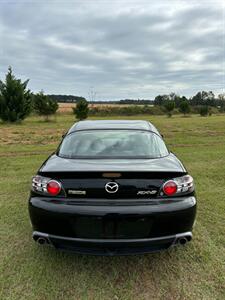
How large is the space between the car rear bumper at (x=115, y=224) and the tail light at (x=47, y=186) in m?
0.09

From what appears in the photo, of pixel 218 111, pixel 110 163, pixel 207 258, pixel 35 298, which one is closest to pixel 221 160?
pixel 207 258

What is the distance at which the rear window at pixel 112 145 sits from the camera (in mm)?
2975

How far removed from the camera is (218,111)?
64.2m

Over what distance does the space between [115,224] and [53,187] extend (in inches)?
25.5

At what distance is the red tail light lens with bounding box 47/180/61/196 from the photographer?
2.39 meters

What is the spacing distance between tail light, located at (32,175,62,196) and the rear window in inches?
21.1

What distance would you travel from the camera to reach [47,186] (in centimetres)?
243

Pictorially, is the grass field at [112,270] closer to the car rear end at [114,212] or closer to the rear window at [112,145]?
the car rear end at [114,212]

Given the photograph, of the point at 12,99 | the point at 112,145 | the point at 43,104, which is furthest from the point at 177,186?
the point at 43,104

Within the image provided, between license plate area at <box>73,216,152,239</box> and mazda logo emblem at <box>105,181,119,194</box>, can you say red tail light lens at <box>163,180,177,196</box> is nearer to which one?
license plate area at <box>73,216,152,239</box>

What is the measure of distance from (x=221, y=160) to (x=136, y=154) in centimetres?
533

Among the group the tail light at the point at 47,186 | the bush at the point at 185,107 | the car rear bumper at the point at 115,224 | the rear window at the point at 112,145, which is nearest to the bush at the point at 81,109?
the bush at the point at 185,107

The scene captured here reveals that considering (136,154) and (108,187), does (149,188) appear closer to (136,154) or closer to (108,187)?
(108,187)

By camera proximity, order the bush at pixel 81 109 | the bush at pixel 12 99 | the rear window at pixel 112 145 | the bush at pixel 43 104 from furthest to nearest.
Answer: the bush at pixel 81 109 → the bush at pixel 43 104 → the bush at pixel 12 99 → the rear window at pixel 112 145
